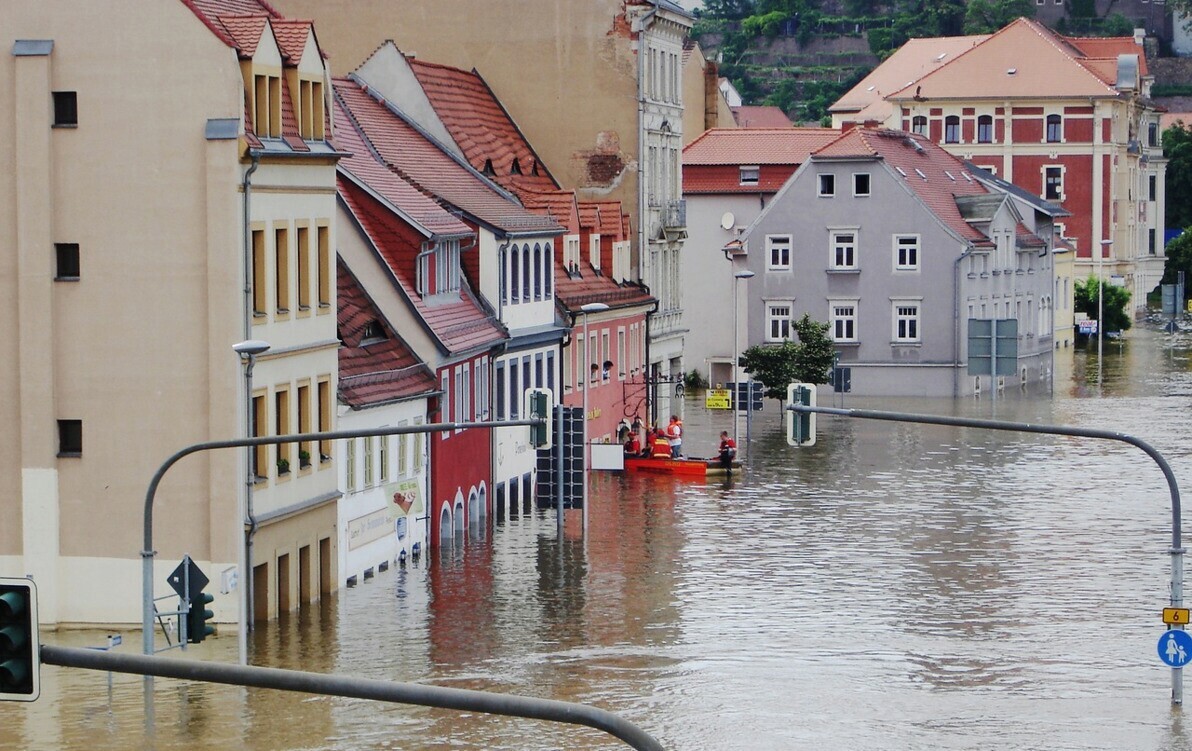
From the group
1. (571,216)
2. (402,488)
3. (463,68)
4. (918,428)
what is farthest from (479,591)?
(918,428)

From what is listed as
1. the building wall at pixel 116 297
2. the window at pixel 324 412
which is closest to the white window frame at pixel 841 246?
the window at pixel 324 412

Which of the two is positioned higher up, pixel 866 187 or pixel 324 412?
pixel 866 187

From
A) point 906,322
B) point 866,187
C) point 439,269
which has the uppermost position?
point 866,187

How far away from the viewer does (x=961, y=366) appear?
87.2 m

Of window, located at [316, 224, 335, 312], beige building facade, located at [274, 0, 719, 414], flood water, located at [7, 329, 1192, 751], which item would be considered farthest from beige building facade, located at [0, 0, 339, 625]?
beige building facade, located at [274, 0, 719, 414]

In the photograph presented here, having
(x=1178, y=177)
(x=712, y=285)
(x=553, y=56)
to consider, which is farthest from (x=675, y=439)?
(x=1178, y=177)

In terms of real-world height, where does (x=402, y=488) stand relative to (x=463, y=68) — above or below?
below

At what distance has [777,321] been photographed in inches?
3546

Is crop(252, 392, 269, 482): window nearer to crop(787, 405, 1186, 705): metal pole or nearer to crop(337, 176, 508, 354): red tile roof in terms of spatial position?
crop(337, 176, 508, 354): red tile roof

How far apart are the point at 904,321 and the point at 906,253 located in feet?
8.28

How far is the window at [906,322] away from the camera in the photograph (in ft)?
289

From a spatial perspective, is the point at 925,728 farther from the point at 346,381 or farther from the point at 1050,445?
the point at 1050,445

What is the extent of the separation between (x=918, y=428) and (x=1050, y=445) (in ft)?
23.0

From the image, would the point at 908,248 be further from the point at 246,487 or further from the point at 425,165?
the point at 246,487
